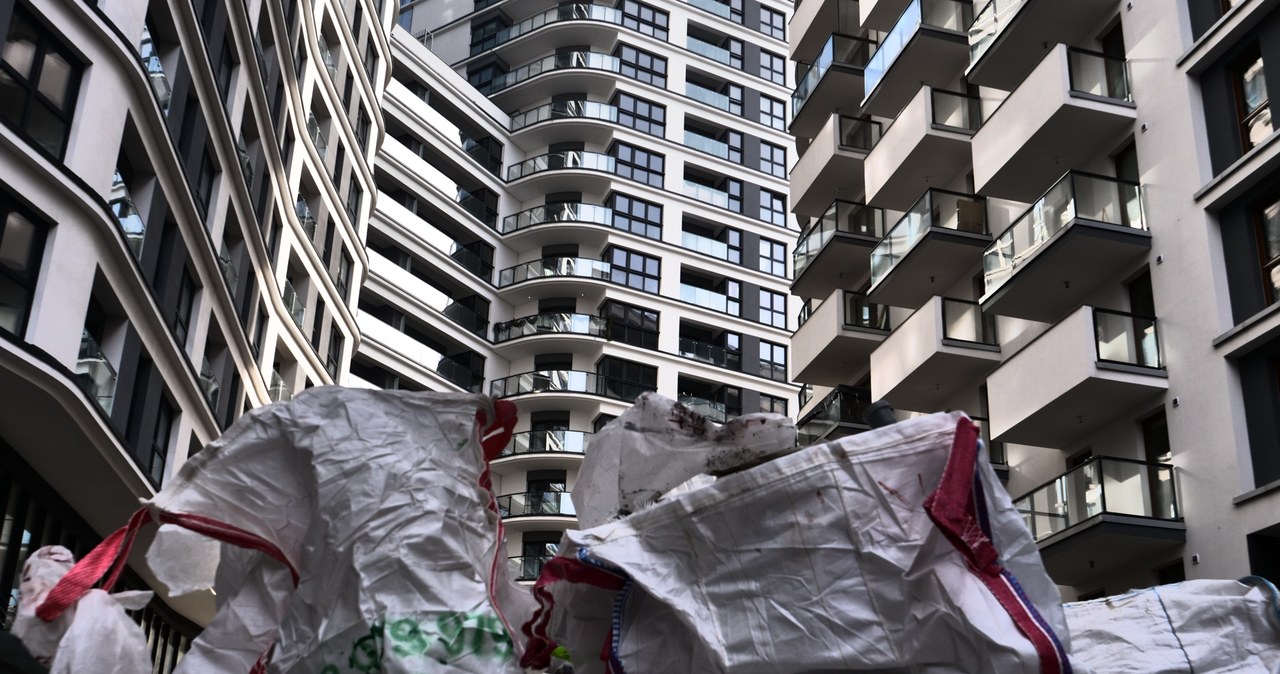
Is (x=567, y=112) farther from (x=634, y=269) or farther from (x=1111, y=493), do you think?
(x=1111, y=493)

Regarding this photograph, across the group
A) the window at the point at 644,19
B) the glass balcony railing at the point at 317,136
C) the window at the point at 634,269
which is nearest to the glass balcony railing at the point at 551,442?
the window at the point at 634,269

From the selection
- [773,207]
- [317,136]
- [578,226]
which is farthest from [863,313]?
[773,207]

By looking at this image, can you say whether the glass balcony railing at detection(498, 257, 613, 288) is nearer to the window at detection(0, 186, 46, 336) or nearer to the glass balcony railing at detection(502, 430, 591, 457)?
the glass balcony railing at detection(502, 430, 591, 457)

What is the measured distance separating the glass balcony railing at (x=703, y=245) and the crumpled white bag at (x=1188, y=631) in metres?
49.3

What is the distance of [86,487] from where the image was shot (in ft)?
64.7

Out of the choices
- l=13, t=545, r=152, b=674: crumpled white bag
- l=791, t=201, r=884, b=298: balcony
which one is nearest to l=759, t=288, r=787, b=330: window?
l=791, t=201, r=884, b=298: balcony

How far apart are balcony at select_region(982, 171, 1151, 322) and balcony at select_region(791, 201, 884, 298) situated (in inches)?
303

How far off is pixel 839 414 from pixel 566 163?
3036cm

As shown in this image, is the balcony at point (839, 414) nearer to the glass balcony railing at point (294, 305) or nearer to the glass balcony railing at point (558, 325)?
the glass balcony railing at point (294, 305)

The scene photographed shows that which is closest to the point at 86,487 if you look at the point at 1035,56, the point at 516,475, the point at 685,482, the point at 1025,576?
the point at 1035,56

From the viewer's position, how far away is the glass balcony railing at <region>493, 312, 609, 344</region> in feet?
173

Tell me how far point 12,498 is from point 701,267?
39508mm

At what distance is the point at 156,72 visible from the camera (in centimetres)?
2119

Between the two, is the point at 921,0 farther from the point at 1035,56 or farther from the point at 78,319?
the point at 78,319
